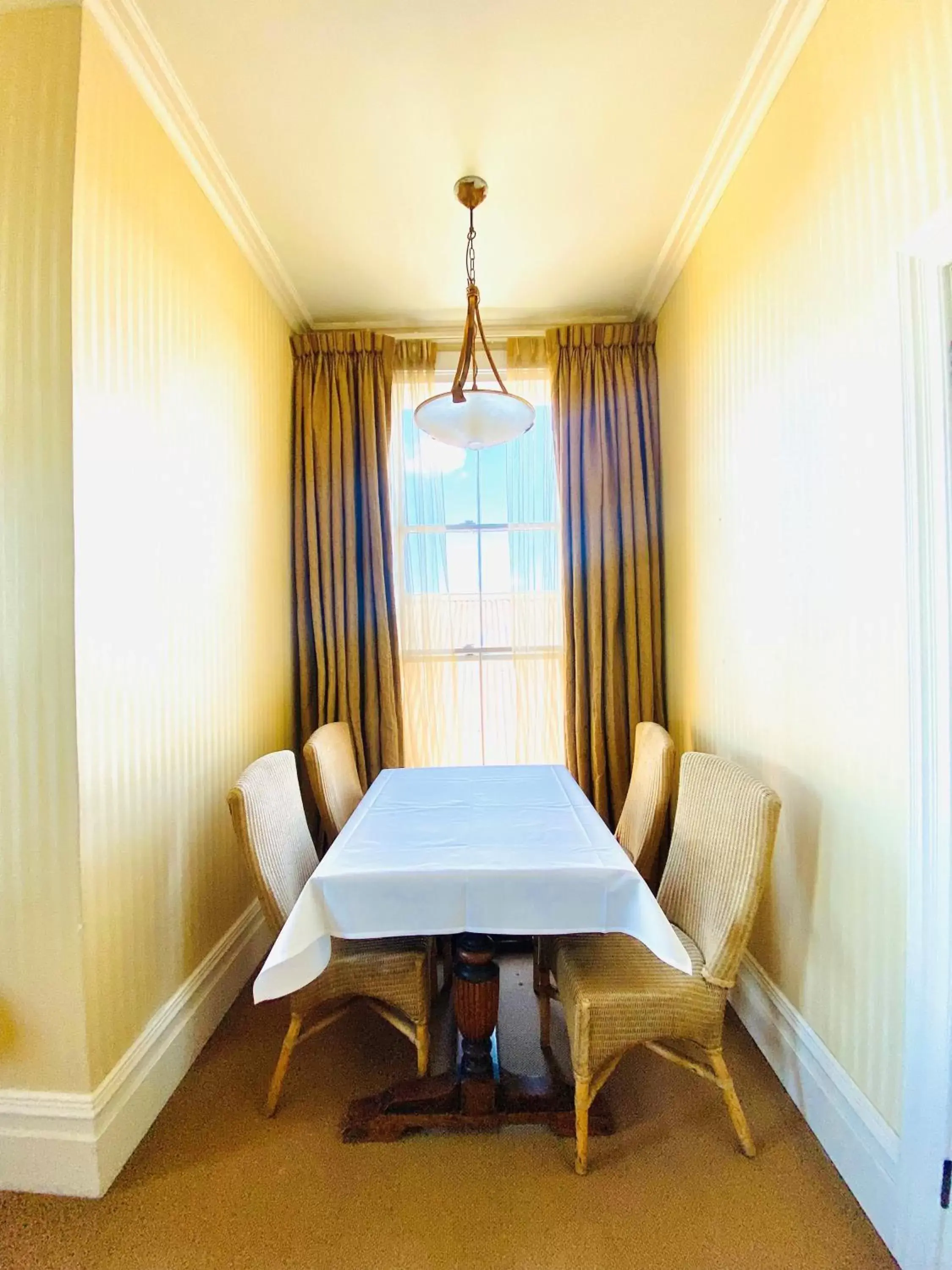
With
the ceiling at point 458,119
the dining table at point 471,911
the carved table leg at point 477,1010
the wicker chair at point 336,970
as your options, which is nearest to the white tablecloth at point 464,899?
the dining table at point 471,911

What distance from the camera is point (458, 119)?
1.77 meters

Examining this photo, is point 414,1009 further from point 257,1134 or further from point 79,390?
point 79,390

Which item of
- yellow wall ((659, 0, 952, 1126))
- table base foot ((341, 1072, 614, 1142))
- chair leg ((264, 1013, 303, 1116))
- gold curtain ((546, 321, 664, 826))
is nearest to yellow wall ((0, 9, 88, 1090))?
chair leg ((264, 1013, 303, 1116))

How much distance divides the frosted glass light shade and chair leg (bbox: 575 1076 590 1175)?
178 cm

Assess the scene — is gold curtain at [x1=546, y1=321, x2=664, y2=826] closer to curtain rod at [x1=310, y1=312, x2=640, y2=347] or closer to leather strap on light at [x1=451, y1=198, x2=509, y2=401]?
curtain rod at [x1=310, y1=312, x2=640, y2=347]

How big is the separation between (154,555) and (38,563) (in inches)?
13.3

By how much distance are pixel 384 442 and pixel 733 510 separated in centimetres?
160

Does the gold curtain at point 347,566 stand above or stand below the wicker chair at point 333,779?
above

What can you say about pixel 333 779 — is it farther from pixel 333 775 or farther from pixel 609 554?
pixel 609 554

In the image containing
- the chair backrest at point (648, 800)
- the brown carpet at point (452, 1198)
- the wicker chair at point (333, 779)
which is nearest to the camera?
the brown carpet at point (452, 1198)

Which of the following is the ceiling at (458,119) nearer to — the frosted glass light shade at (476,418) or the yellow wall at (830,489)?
the yellow wall at (830,489)

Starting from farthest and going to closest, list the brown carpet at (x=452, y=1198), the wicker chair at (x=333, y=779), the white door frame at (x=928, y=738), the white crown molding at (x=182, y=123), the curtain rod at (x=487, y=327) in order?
the curtain rod at (x=487, y=327)
the wicker chair at (x=333, y=779)
the white crown molding at (x=182, y=123)
the brown carpet at (x=452, y=1198)
the white door frame at (x=928, y=738)

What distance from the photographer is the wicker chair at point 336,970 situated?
157 cm

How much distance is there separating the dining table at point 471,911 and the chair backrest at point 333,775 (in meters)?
0.35
